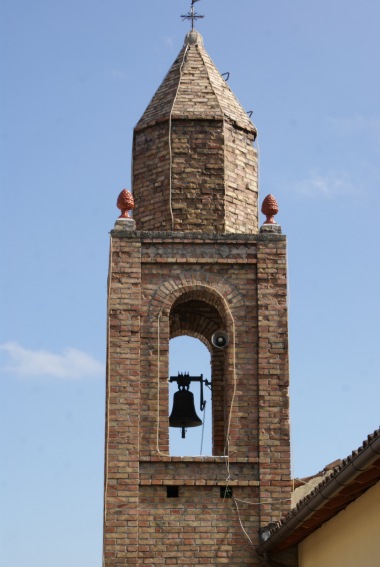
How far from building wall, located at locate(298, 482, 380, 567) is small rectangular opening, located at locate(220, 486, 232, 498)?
1590mm

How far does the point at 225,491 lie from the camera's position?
45.4 ft

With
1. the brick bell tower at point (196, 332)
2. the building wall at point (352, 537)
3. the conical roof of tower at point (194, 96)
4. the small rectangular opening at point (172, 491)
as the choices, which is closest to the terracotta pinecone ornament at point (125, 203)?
the brick bell tower at point (196, 332)

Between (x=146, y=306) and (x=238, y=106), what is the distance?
137 inches

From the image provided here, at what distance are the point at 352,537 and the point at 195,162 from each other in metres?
6.42

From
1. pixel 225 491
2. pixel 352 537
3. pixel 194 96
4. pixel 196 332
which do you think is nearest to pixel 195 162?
pixel 194 96

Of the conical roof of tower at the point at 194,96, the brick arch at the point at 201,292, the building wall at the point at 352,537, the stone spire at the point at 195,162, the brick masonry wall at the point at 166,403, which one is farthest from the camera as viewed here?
the conical roof of tower at the point at 194,96

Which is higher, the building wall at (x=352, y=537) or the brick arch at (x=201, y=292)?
the brick arch at (x=201, y=292)

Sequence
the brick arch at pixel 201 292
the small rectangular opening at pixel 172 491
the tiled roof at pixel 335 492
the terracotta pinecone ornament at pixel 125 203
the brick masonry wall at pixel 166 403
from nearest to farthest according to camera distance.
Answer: the tiled roof at pixel 335 492, the brick masonry wall at pixel 166 403, the small rectangular opening at pixel 172 491, the brick arch at pixel 201 292, the terracotta pinecone ornament at pixel 125 203

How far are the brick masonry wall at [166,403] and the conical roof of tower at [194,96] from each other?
78.0 inches

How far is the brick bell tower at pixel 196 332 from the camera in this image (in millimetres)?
13656

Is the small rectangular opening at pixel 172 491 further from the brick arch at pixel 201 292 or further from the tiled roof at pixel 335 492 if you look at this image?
the brick arch at pixel 201 292

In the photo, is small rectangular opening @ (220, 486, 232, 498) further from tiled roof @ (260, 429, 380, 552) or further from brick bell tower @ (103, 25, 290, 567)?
tiled roof @ (260, 429, 380, 552)

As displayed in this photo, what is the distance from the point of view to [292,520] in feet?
37.8

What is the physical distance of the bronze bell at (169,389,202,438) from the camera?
15.1 meters
